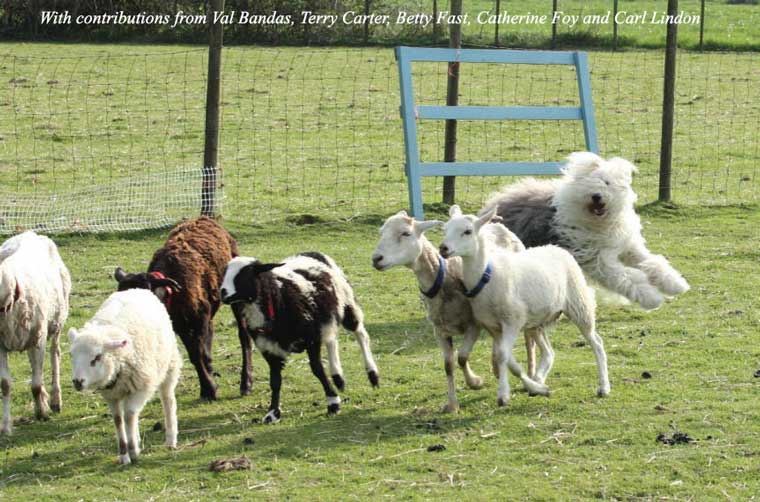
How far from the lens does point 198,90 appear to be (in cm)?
2258

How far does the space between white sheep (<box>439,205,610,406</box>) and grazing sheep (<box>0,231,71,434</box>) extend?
8.79 ft

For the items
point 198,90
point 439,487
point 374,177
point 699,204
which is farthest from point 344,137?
point 439,487

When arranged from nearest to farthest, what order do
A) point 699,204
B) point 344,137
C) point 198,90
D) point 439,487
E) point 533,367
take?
point 439,487 < point 533,367 < point 699,204 < point 344,137 < point 198,90

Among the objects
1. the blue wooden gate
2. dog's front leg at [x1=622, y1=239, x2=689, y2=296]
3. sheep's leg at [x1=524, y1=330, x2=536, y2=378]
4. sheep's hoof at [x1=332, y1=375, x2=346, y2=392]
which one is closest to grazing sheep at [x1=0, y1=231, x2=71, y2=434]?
sheep's hoof at [x1=332, y1=375, x2=346, y2=392]

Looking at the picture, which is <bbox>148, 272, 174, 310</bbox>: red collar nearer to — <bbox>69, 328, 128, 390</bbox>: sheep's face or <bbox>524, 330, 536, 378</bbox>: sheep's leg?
<bbox>69, 328, 128, 390</bbox>: sheep's face

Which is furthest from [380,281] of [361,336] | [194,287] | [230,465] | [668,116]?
[668,116]

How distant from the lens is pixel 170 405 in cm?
719

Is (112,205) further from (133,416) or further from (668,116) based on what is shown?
(133,416)

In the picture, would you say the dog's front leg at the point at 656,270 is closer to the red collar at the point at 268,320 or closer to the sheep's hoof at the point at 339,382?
the sheep's hoof at the point at 339,382

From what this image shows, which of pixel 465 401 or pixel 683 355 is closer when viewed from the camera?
pixel 465 401

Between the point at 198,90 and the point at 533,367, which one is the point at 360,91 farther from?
the point at 533,367

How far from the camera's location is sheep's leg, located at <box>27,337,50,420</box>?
7.75 metres

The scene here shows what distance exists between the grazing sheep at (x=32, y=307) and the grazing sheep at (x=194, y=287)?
500mm

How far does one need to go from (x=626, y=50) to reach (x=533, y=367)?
21.5 meters
